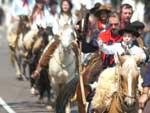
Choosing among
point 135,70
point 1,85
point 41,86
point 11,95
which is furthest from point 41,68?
point 135,70

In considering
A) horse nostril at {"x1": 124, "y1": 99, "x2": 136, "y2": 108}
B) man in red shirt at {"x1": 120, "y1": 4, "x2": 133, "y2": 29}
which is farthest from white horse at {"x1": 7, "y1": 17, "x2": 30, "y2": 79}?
horse nostril at {"x1": 124, "y1": 99, "x2": 136, "y2": 108}

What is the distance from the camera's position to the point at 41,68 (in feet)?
55.4

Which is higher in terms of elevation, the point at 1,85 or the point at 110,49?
the point at 110,49

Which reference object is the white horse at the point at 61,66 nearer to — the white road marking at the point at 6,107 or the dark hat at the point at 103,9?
the white road marking at the point at 6,107

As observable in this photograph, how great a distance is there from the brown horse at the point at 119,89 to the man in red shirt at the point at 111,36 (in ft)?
2.98

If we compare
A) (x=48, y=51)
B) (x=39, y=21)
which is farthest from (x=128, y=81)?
(x=39, y=21)

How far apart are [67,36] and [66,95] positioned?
238 centimetres

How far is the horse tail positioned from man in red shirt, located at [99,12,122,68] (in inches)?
53.2

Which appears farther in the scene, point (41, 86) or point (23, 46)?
point (23, 46)

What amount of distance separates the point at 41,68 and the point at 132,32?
642 cm

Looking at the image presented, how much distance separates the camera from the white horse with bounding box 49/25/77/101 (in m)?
15.7

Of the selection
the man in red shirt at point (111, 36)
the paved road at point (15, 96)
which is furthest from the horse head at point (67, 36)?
the man in red shirt at point (111, 36)

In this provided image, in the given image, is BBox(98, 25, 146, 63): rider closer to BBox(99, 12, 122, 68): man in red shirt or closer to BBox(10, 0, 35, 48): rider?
BBox(99, 12, 122, 68): man in red shirt

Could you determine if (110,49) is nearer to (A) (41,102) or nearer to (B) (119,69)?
(B) (119,69)
